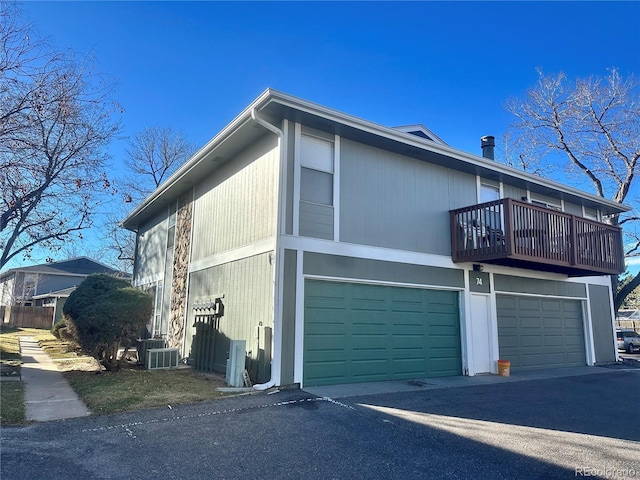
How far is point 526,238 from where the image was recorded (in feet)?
31.0

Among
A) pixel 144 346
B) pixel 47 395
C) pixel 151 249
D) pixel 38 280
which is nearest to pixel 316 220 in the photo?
pixel 47 395

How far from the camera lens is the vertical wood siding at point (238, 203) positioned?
27.0 ft

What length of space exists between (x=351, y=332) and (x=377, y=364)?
0.89m

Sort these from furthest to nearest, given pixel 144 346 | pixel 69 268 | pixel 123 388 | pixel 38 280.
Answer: pixel 69 268 → pixel 38 280 → pixel 144 346 → pixel 123 388

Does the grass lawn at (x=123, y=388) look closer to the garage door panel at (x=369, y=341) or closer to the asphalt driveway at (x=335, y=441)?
the asphalt driveway at (x=335, y=441)

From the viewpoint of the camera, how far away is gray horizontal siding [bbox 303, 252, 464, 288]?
7.91 metres

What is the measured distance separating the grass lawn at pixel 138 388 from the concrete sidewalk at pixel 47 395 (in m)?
0.15

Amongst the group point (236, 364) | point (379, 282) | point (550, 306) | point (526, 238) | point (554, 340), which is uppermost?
point (526, 238)

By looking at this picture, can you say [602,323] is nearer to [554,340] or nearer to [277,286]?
[554,340]

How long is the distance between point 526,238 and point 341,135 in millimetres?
4691

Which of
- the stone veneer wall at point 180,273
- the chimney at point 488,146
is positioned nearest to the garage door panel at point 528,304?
the chimney at point 488,146

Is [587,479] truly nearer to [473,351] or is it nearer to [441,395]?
A: [441,395]

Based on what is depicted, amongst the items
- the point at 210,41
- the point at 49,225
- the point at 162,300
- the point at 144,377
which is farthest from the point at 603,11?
the point at 49,225

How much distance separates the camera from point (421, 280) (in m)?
9.30
